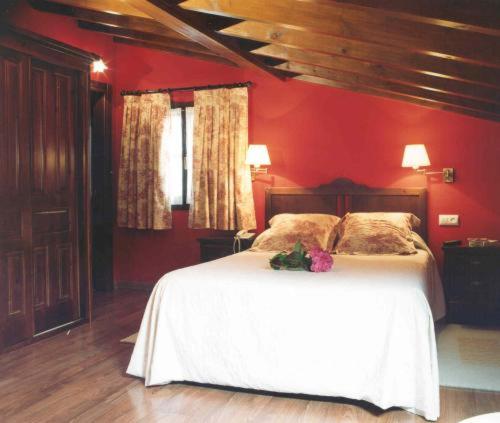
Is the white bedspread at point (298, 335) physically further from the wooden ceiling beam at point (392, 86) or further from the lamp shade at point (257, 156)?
the lamp shade at point (257, 156)

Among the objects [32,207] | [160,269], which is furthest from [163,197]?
[32,207]

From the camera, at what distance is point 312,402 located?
10.4 ft

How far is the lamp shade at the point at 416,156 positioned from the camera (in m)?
5.09

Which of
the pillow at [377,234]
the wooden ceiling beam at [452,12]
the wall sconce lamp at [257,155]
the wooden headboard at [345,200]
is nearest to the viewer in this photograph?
the wooden ceiling beam at [452,12]

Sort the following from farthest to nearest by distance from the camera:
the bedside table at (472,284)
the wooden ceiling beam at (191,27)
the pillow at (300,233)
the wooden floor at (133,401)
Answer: the pillow at (300,233) → the bedside table at (472,284) → the wooden ceiling beam at (191,27) → the wooden floor at (133,401)

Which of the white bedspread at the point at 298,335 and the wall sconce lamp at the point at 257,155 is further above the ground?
the wall sconce lamp at the point at 257,155

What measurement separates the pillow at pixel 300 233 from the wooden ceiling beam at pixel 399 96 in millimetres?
1224

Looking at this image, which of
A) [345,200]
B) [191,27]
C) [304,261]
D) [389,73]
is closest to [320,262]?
[304,261]

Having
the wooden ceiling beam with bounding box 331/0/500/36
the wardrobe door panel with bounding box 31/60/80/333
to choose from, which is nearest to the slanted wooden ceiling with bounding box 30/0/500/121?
the wooden ceiling beam with bounding box 331/0/500/36

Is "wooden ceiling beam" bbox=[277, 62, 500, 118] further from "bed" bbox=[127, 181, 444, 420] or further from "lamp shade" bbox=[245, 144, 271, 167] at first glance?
"bed" bbox=[127, 181, 444, 420]

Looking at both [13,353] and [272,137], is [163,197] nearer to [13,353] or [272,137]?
[272,137]

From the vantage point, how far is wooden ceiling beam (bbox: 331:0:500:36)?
245 cm

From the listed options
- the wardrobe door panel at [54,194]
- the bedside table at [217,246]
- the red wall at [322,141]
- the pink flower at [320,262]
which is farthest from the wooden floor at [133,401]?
the red wall at [322,141]

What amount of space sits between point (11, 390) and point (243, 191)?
3130mm
